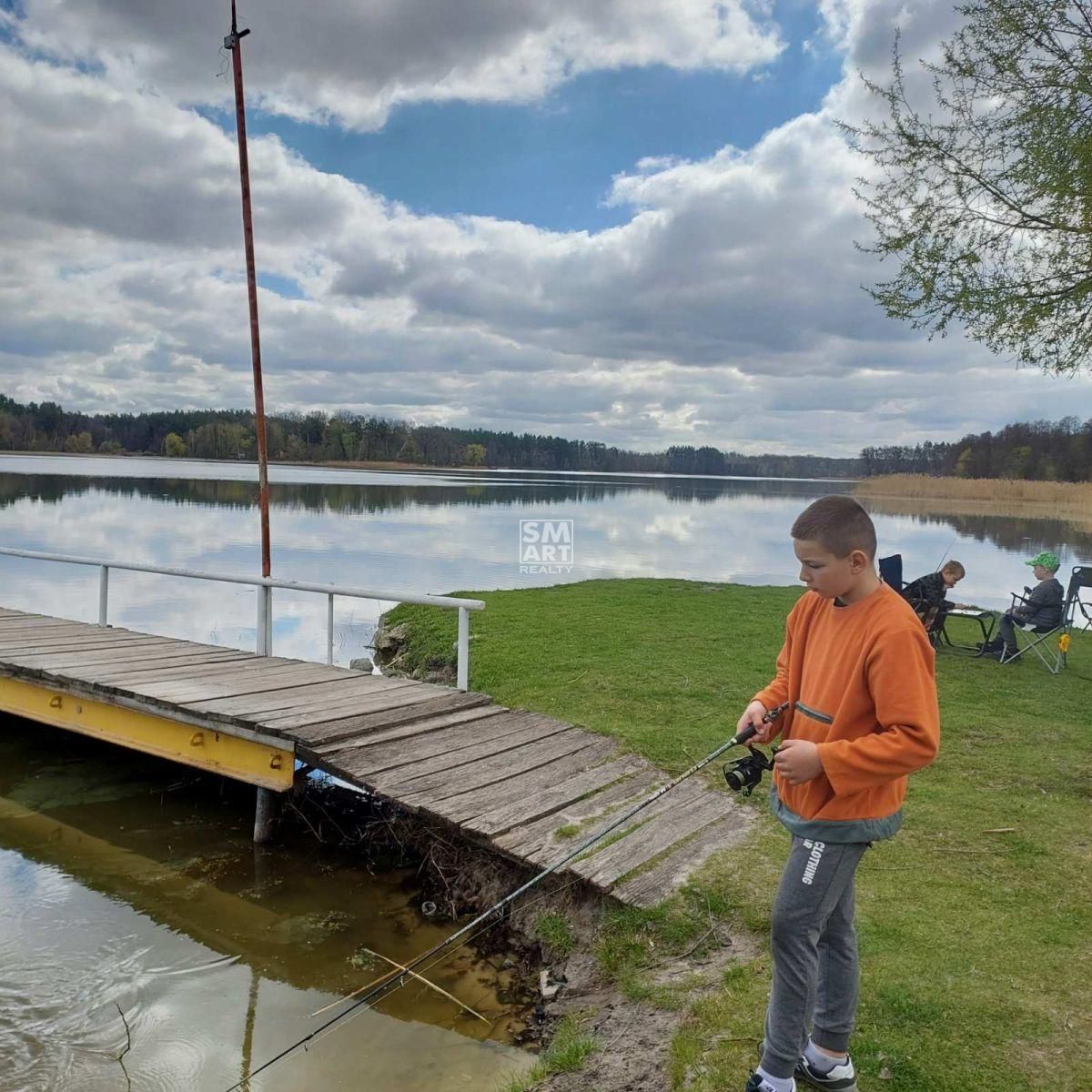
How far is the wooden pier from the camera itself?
Result: 4496 millimetres

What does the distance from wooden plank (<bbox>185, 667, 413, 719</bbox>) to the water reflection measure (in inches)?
195

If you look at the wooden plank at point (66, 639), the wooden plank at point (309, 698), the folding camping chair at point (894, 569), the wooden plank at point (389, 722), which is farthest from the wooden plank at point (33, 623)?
the folding camping chair at point (894, 569)

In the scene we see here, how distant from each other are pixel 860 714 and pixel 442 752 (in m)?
3.86

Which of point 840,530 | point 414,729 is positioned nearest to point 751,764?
point 840,530

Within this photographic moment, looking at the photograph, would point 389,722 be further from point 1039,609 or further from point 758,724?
point 1039,609

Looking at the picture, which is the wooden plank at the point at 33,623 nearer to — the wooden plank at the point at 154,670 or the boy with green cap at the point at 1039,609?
the wooden plank at the point at 154,670

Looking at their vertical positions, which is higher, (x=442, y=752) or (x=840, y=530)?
(x=840, y=530)

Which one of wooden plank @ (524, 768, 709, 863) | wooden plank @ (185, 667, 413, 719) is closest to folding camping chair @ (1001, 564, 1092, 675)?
wooden plank @ (524, 768, 709, 863)

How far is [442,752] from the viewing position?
5641 millimetres

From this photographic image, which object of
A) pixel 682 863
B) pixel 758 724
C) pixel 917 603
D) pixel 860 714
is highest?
pixel 860 714

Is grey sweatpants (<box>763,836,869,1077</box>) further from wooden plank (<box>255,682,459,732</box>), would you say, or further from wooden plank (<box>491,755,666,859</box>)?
wooden plank (<box>255,682,459,732</box>)

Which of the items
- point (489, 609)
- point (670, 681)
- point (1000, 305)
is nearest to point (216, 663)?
point (670, 681)

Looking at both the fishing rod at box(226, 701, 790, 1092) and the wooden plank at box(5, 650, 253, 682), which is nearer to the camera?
the fishing rod at box(226, 701, 790, 1092)

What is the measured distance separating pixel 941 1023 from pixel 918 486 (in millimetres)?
44757
